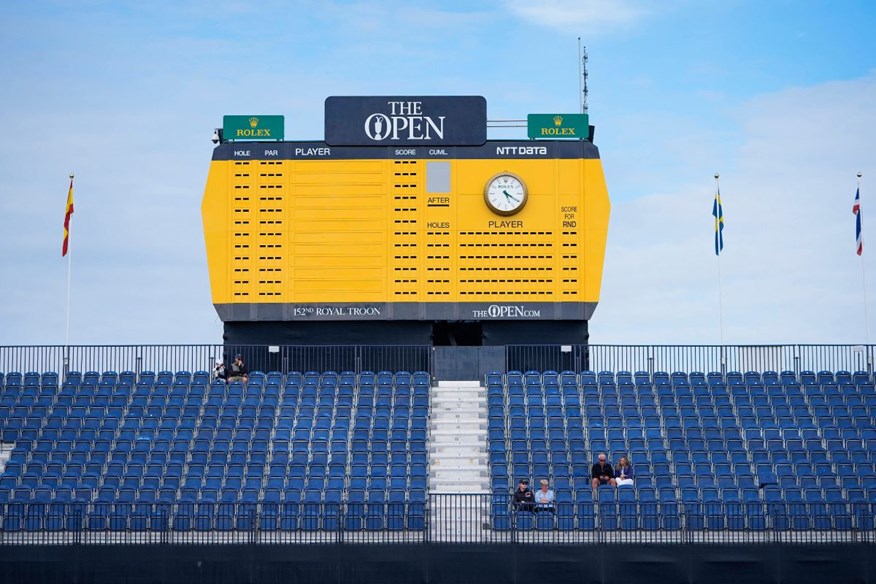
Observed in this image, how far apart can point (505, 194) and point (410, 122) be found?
3.23 m

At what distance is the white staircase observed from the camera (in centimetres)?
3117

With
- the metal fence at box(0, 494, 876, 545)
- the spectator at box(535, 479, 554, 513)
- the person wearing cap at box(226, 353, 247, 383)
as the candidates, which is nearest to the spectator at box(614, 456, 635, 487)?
the metal fence at box(0, 494, 876, 545)

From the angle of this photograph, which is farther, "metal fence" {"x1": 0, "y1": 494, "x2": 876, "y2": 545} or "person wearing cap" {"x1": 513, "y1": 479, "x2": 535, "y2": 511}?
"person wearing cap" {"x1": 513, "y1": 479, "x2": 535, "y2": 511}

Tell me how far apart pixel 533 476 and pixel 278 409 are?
7.17m

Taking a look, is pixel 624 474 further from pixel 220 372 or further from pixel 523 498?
pixel 220 372

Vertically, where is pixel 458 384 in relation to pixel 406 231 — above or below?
below

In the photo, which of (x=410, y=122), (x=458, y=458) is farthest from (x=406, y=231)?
(x=458, y=458)

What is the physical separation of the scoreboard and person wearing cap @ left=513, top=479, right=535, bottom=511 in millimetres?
8226

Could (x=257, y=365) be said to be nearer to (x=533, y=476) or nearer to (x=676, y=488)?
(x=533, y=476)

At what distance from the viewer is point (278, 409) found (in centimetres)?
3669

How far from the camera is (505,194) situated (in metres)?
39.1

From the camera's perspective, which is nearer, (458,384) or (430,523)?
(430,523)

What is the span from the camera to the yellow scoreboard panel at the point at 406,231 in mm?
38906

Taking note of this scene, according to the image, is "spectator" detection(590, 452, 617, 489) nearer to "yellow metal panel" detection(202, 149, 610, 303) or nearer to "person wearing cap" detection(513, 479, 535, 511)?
"person wearing cap" detection(513, 479, 535, 511)
